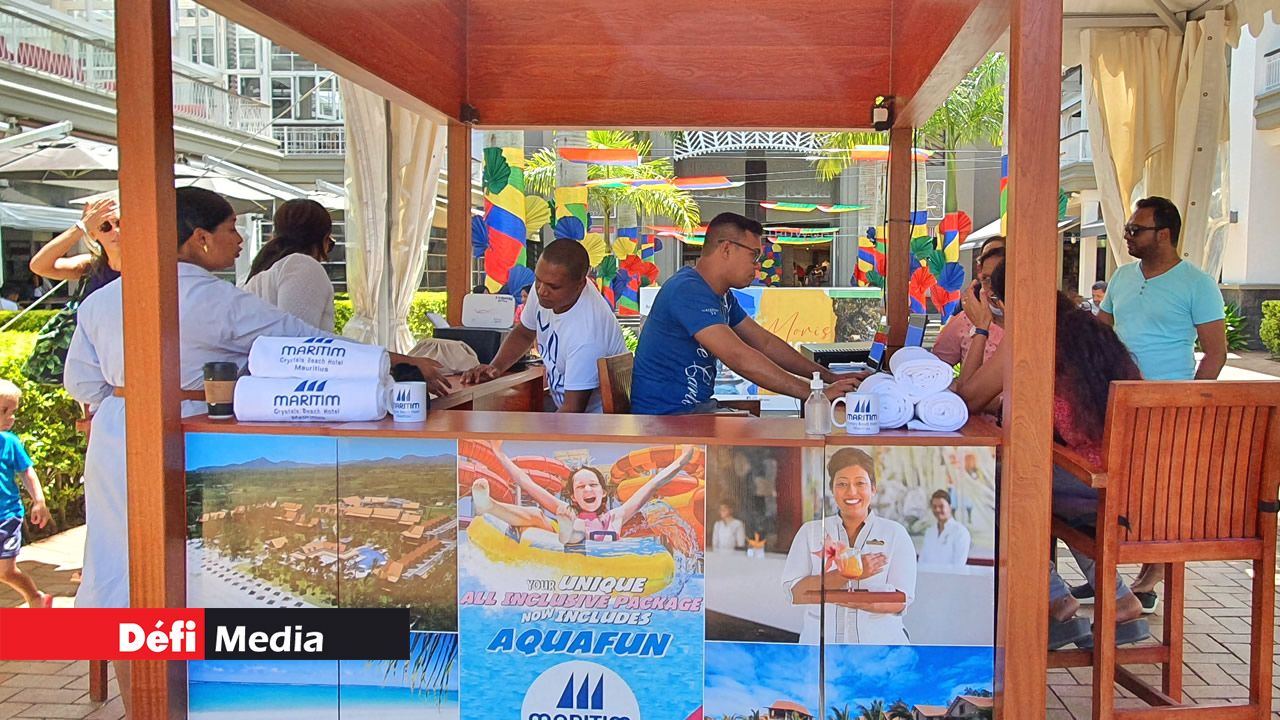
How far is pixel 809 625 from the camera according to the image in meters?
2.68

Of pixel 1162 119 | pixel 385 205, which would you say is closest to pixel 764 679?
pixel 385 205

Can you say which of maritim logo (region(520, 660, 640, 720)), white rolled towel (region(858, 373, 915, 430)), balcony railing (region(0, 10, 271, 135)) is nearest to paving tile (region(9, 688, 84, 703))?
maritim logo (region(520, 660, 640, 720))

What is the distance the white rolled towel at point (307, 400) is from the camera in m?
2.87

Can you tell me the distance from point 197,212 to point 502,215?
682 centimetres

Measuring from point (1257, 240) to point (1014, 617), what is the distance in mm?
19801

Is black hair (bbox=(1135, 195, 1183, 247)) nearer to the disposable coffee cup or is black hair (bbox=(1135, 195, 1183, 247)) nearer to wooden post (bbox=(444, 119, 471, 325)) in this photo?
wooden post (bbox=(444, 119, 471, 325))

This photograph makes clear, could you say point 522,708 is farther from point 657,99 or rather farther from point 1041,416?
point 657,99

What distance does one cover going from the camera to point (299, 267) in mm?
4031

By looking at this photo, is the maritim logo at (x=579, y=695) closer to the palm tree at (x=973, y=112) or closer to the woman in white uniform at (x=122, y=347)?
the woman in white uniform at (x=122, y=347)

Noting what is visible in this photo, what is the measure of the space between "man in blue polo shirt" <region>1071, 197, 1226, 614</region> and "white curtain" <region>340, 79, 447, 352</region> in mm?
4363

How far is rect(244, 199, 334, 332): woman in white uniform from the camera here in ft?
13.1

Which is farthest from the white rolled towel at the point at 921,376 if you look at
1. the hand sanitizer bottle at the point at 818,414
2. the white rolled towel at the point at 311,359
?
the white rolled towel at the point at 311,359

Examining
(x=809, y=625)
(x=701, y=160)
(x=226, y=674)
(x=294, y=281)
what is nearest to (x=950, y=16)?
(x=809, y=625)

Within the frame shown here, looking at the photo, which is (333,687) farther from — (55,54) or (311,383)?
(55,54)
